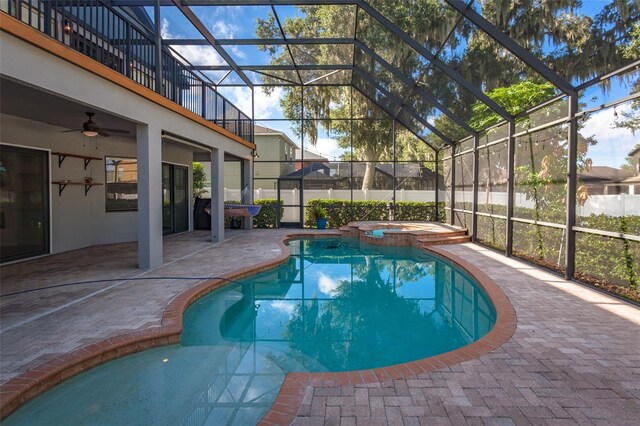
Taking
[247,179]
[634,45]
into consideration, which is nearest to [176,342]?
[634,45]

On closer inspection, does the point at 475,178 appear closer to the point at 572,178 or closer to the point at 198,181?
the point at 572,178

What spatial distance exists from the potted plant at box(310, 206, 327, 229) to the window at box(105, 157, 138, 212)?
19.5 ft

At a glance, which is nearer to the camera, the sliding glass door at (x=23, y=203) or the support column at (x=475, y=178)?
the sliding glass door at (x=23, y=203)

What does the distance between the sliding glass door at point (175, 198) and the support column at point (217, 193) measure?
2.12m

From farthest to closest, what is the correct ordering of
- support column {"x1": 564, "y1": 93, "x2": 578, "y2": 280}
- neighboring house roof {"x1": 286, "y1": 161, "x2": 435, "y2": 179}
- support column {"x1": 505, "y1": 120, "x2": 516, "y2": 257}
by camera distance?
1. neighboring house roof {"x1": 286, "y1": 161, "x2": 435, "y2": 179}
2. support column {"x1": 505, "y1": 120, "x2": 516, "y2": 257}
3. support column {"x1": 564, "y1": 93, "x2": 578, "y2": 280}

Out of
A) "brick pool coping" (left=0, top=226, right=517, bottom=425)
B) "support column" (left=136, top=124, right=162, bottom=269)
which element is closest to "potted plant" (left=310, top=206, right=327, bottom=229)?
"support column" (left=136, top=124, right=162, bottom=269)

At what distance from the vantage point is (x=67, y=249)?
7676 mm

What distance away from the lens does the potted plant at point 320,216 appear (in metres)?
13.0

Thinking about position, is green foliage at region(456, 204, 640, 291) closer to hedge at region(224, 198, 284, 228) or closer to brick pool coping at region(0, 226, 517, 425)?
brick pool coping at region(0, 226, 517, 425)

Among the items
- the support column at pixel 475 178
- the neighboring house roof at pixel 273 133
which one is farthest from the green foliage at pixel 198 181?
the support column at pixel 475 178

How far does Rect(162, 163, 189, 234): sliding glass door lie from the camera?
10.6m

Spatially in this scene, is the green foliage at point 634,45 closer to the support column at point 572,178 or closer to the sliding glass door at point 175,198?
the support column at point 572,178

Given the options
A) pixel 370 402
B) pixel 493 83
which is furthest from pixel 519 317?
pixel 493 83

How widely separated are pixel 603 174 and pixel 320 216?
899cm
